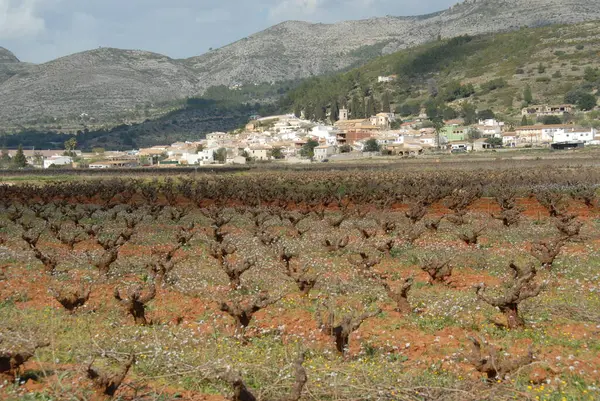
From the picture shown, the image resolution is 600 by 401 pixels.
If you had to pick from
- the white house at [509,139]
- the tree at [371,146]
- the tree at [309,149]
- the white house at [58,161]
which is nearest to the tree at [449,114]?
the white house at [509,139]

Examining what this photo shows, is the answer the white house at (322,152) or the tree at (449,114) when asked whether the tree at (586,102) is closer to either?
the tree at (449,114)

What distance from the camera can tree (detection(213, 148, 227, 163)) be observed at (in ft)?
436

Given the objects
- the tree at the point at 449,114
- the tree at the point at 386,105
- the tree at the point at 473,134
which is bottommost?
the tree at the point at 473,134

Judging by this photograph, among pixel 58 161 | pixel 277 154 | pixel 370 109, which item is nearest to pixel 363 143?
pixel 277 154

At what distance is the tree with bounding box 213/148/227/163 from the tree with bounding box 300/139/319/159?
17463mm

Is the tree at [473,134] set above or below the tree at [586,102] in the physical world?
below

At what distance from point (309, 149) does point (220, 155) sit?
20.4 metres

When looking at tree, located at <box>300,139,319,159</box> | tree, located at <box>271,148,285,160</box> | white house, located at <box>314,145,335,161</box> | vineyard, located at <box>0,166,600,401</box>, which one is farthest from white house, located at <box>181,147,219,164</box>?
vineyard, located at <box>0,166,600,401</box>

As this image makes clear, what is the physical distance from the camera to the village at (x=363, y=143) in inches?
4715

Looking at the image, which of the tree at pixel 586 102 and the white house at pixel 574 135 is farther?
the tree at pixel 586 102

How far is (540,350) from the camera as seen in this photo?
432 inches

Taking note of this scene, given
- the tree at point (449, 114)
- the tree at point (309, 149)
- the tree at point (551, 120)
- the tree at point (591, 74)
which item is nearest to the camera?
the tree at point (309, 149)

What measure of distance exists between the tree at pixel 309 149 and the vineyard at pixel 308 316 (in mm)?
95497

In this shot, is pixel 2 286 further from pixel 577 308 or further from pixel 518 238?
pixel 518 238
